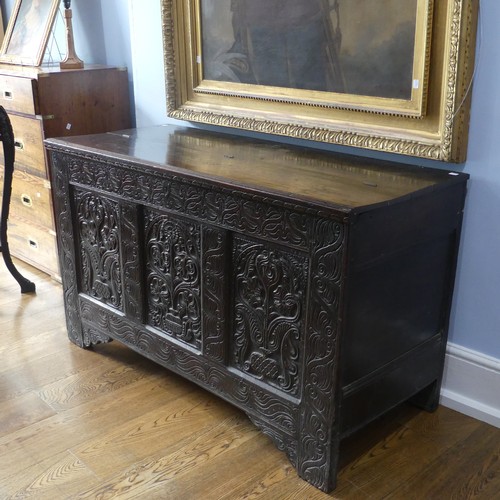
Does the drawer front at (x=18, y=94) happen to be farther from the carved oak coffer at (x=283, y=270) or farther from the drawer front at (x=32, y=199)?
the carved oak coffer at (x=283, y=270)

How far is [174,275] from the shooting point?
6.54 ft

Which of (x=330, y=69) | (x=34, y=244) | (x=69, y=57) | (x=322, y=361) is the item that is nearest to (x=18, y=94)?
(x=69, y=57)

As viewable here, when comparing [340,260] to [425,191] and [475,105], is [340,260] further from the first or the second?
[475,105]

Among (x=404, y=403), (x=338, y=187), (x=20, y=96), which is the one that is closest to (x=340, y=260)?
(x=338, y=187)

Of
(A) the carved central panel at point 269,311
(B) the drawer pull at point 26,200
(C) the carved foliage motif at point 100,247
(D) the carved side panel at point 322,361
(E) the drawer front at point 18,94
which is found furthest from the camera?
(B) the drawer pull at point 26,200

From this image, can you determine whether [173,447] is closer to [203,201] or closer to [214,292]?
[214,292]

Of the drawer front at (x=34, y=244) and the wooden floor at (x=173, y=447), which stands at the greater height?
the drawer front at (x=34, y=244)

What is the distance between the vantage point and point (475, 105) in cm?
174

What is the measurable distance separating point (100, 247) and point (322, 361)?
3.34 ft

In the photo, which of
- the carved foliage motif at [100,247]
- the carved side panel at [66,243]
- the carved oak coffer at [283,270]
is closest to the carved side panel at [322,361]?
the carved oak coffer at [283,270]

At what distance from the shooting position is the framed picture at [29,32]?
299 cm

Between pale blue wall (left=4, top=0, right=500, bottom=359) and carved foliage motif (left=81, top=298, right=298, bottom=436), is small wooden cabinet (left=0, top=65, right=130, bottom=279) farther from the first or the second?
pale blue wall (left=4, top=0, right=500, bottom=359)

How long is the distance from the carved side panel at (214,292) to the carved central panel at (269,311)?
0.03 metres

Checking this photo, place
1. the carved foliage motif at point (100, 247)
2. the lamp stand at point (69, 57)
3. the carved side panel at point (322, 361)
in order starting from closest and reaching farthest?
the carved side panel at point (322, 361) < the carved foliage motif at point (100, 247) < the lamp stand at point (69, 57)
